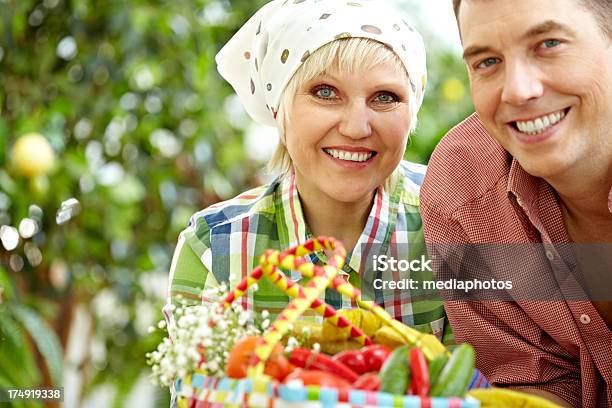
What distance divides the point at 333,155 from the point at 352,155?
1.7 inches

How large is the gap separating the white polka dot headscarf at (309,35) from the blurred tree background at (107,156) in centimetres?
98

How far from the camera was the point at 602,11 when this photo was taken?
141 cm

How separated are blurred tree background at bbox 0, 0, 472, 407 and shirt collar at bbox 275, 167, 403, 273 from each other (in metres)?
0.98

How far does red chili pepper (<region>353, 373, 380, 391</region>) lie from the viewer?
105 cm

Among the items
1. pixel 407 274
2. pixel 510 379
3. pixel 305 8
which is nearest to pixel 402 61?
pixel 305 8

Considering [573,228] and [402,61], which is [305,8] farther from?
[573,228]

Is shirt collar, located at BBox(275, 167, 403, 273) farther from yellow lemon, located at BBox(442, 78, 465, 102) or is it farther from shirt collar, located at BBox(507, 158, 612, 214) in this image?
yellow lemon, located at BBox(442, 78, 465, 102)

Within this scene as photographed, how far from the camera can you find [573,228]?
5.49 ft

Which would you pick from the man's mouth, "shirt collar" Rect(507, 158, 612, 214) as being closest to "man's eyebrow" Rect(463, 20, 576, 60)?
the man's mouth

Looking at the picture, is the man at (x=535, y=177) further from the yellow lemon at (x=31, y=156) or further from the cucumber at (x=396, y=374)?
the yellow lemon at (x=31, y=156)

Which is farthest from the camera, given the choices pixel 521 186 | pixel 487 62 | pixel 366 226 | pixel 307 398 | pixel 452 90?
pixel 452 90

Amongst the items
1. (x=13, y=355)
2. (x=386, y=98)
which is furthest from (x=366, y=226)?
(x=13, y=355)

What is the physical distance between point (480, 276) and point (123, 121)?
1.74 meters

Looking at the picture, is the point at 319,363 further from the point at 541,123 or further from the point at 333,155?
the point at 333,155
